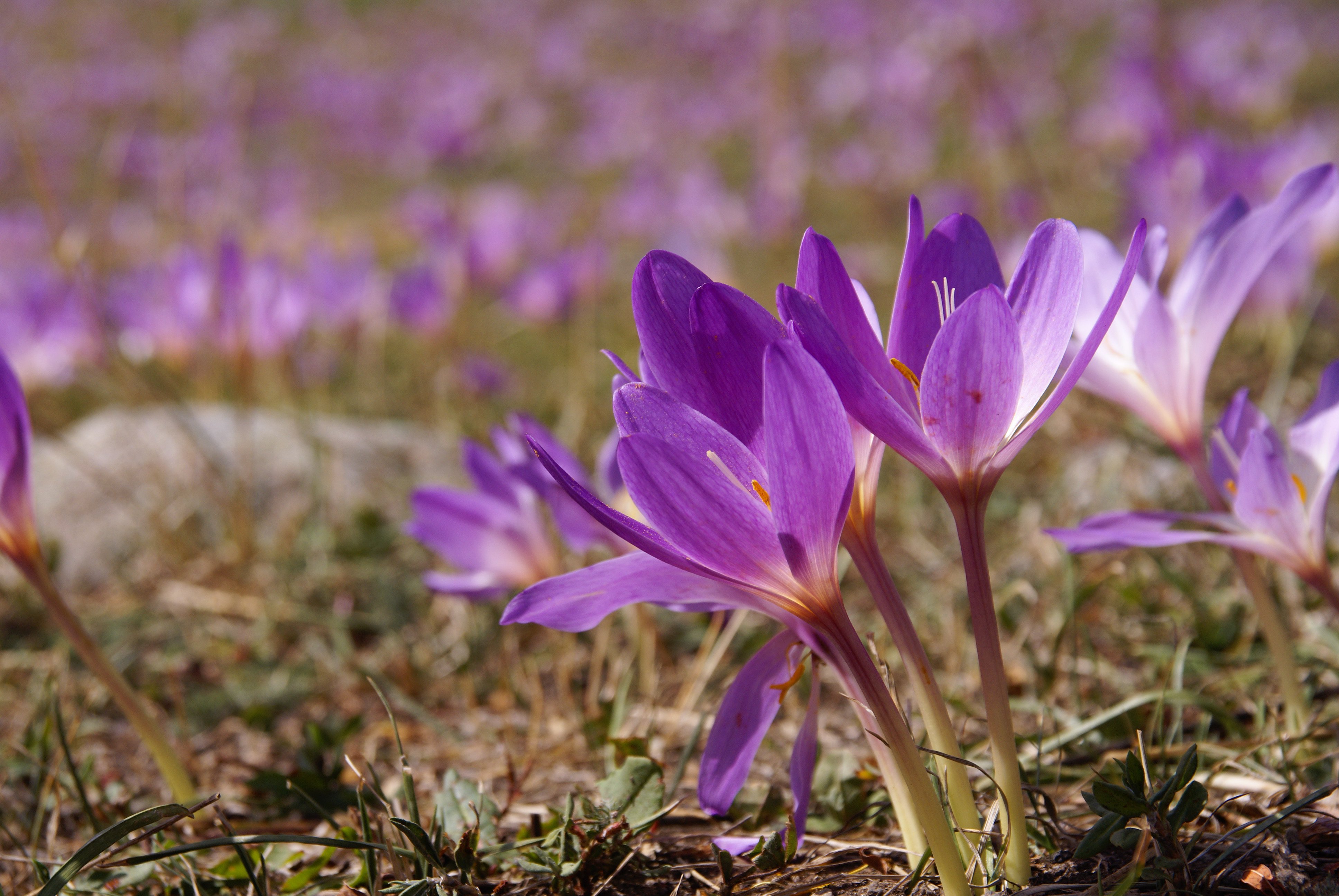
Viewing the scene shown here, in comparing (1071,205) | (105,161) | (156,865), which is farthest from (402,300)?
(1071,205)

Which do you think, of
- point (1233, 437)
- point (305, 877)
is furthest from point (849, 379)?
point (305, 877)

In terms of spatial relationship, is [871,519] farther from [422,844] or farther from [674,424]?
[422,844]

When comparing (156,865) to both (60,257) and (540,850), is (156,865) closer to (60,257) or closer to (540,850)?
(540,850)

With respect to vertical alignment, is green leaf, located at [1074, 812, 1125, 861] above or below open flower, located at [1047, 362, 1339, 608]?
below

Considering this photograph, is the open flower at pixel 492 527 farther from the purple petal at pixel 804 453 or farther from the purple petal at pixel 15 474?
the purple petal at pixel 804 453

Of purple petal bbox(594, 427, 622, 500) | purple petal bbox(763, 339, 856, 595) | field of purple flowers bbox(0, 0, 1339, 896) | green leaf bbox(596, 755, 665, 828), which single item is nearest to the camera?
purple petal bbox(763, 339, 856, 595)

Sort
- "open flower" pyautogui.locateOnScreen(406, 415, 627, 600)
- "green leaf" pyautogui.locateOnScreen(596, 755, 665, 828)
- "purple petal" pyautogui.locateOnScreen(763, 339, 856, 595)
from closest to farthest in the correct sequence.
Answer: "purple petal" pyautogui.locateOnScreen(763, 339, 856, 595)
"green leaf" pyautogui.locateOnScreen(596, 755, 665, 828)
"open flower" pyautogui.locateOnScreen(406, 415, 627, 600)

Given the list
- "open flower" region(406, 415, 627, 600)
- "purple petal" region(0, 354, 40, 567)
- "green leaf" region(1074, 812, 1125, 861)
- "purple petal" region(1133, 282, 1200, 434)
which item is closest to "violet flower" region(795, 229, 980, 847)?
"green leaf" region(1074, 812, 1125, 861)

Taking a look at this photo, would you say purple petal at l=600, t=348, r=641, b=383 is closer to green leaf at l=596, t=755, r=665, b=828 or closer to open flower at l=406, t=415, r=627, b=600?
green leaf at l=596, t=755, r=665, b=828
